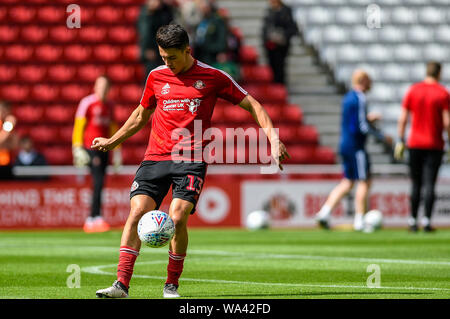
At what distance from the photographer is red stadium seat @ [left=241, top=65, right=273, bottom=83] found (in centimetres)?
2388

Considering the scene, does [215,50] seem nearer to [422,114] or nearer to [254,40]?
[254,40]

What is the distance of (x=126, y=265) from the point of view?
7285 mm

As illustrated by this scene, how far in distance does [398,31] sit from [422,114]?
11.1m

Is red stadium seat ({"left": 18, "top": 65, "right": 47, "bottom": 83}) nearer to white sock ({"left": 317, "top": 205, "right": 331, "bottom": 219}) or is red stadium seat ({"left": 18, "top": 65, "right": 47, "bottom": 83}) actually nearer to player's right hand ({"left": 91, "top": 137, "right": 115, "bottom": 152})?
white sock ({"left": 317, "top": 205, "right": 331, "bottom": 219})

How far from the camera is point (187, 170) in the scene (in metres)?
7.58

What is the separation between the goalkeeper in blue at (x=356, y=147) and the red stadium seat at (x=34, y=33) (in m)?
10.3

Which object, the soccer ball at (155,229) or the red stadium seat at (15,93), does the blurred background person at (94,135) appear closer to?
the red stadium seat at (15,93)

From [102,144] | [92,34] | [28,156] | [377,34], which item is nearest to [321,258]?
[102,144]

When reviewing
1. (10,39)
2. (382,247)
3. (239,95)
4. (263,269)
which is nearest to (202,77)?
(239,95)

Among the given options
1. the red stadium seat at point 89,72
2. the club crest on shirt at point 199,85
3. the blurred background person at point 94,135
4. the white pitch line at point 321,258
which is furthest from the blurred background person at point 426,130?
the red stadium seat at point 89,72

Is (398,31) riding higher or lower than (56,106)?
higher

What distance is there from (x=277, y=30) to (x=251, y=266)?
13.0m

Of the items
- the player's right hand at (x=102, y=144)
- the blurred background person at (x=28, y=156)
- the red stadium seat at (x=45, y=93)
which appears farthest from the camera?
the red stadium seat at (x=45, y=93)

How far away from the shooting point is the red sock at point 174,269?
294 inches
